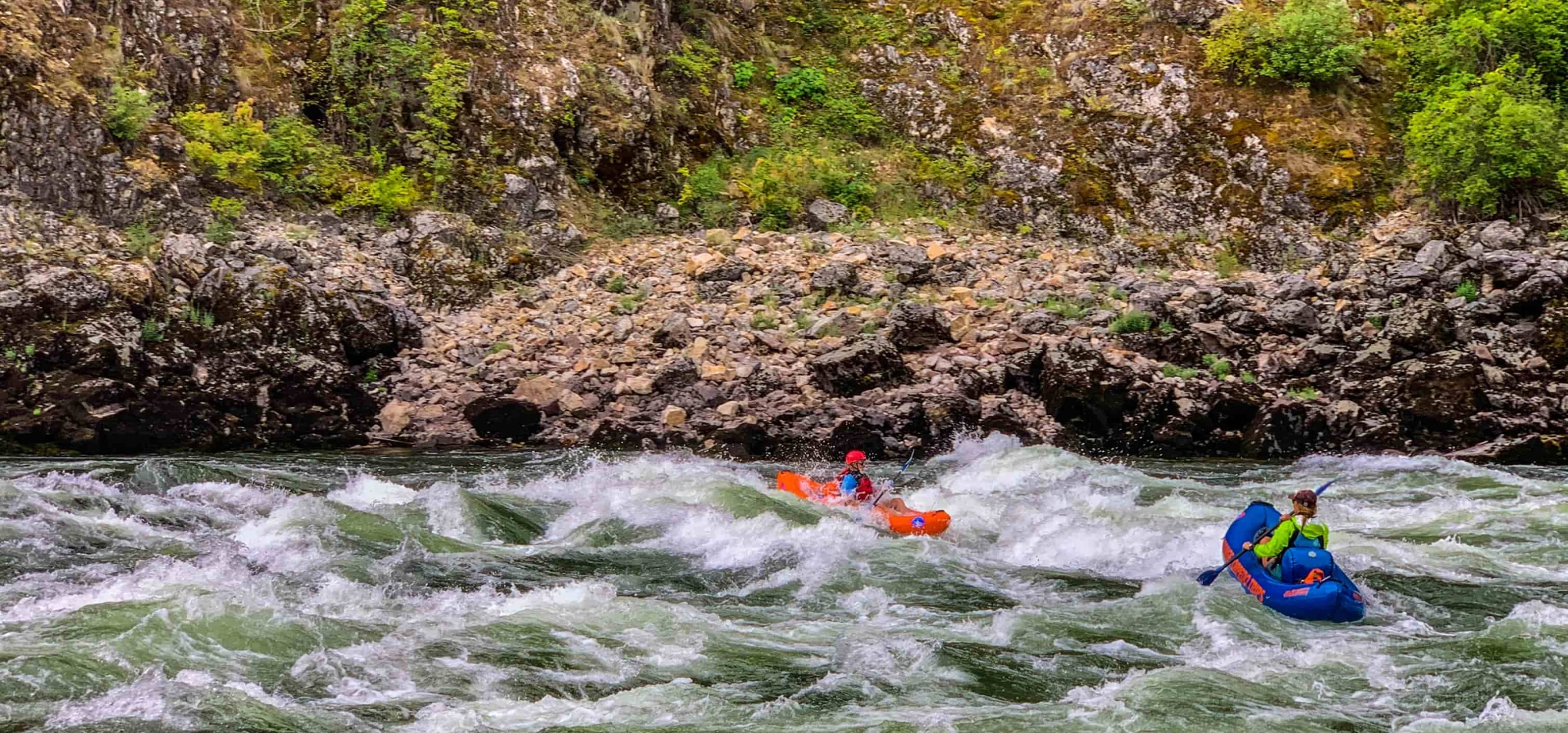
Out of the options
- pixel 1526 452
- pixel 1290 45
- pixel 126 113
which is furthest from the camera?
pixel 1290 45

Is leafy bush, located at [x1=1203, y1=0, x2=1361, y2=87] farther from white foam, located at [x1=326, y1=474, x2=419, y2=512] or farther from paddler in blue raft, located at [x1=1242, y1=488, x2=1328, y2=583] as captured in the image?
white foam, located at [x1=326, y1=474, x2=419, y2=512]

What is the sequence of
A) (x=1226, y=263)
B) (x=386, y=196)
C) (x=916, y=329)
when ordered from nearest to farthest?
1. (x=916, y=329)
2. (x=386, y=196)
3. (x=1226, y=263)

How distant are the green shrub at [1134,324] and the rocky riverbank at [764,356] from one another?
33mm

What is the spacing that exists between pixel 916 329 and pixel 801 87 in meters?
8.73

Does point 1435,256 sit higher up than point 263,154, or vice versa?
point 263,154

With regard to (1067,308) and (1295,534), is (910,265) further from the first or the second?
(1295,534)

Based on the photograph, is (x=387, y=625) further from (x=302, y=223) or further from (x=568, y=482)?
(x=302, y=223)

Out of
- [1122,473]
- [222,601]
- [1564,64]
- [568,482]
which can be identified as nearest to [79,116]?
[568,482]

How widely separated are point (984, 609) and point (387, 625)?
3598 millimetres

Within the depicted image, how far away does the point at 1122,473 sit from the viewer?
12680 mm

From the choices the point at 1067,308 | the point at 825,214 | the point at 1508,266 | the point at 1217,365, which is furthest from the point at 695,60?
the point at 1508,266

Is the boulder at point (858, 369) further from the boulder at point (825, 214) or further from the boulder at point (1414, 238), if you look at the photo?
the boulder at point (1414, 238)

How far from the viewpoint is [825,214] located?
66.0 feet

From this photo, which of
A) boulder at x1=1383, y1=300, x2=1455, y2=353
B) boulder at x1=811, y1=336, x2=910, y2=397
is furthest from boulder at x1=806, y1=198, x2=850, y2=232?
boulder at x1=1383, y1=300, x2=1455, y2=353
